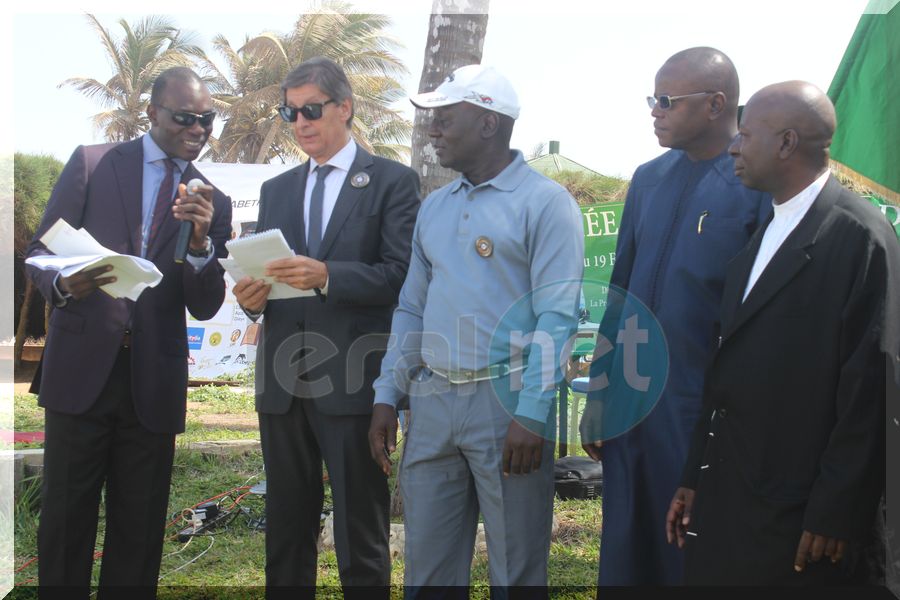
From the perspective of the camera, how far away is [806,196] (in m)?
2.72

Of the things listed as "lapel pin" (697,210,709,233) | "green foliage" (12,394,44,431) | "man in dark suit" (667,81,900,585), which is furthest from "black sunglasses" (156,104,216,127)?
"green foliage" (12,394,44,431)

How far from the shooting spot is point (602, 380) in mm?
3404

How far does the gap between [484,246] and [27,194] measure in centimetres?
1665

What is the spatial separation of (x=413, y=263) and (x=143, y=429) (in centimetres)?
141

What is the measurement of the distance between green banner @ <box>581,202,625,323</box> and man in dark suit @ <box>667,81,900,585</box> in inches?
240

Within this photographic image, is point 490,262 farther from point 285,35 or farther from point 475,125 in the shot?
point 285,35

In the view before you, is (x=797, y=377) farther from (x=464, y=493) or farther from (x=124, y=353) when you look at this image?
(x=124, y=353)

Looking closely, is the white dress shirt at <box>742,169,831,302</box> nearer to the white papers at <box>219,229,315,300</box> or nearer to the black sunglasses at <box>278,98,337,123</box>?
the white papers at <box>219,229,315,300</box>

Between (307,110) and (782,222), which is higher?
(307,110)

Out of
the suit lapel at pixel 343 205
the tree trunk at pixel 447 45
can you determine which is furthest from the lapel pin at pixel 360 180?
the tree trunk at pixel 447 45

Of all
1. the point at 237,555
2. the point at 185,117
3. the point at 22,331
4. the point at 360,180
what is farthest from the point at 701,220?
the point at 22,331

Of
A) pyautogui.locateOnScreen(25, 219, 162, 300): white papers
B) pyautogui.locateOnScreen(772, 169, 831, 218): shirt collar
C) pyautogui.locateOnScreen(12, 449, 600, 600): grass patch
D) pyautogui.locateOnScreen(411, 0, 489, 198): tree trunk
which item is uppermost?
pyautogui.locateOnScreen(411, 0, 489, 198): tree trunk

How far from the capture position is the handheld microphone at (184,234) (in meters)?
3.55

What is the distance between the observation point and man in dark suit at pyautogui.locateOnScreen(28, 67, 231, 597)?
3.71m
